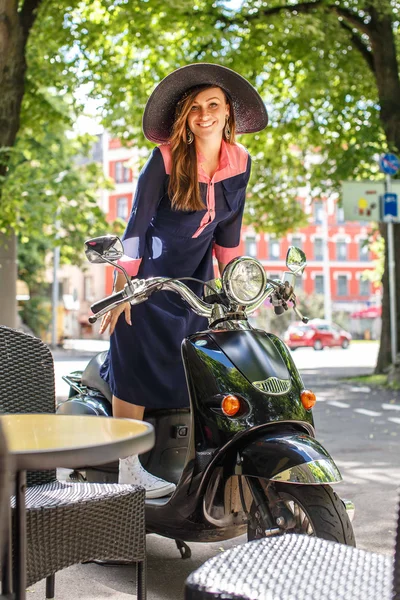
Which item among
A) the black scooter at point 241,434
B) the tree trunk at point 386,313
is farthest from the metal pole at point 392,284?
the black scooter at point 241,434

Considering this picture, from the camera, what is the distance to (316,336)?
46375 mm

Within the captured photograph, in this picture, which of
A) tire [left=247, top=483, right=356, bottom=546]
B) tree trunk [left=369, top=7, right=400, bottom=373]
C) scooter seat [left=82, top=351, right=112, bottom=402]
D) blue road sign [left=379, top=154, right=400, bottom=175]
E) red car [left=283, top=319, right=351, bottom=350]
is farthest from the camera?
red car [left=283, top=319, right=351, bottom=350]

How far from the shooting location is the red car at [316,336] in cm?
4590

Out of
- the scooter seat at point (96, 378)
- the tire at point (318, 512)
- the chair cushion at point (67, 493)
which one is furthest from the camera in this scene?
the scooter seat at point (96, 378)

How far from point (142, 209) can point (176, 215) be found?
0.18 meters

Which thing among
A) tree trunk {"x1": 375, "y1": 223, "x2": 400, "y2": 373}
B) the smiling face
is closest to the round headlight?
the smiling face

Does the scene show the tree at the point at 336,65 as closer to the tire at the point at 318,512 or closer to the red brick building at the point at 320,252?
the tire at the point at 318,512

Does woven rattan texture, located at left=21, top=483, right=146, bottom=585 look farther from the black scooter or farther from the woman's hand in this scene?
the woman's hand

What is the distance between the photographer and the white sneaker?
380 centimetres

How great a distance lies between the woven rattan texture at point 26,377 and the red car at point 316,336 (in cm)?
4252

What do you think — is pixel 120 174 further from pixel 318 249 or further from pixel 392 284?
pixel 392 284

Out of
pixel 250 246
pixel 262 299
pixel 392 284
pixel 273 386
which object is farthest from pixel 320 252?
pixel 273 386

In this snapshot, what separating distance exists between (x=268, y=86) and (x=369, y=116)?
2.78m

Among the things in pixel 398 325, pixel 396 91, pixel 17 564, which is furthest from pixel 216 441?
pixel 396 91
